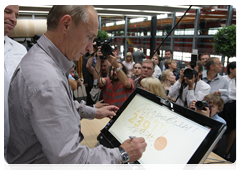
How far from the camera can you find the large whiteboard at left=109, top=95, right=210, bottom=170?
692 mm

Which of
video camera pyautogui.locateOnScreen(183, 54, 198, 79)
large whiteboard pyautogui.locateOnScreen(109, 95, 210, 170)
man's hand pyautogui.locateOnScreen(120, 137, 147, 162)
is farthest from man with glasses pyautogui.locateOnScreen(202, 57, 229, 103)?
man's hand pyautogui.locateOnScreen(120, 137, 147, 162)

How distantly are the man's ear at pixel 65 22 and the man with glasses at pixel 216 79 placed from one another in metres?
2.46

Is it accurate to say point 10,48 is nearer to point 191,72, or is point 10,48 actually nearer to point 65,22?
point 65,22

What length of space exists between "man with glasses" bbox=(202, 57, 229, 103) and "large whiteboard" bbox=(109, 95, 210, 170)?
6.77 ft

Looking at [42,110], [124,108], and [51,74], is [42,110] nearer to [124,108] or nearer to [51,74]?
[51,74]

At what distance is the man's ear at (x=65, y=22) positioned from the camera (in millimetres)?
719

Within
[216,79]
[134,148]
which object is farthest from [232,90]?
[134,148]

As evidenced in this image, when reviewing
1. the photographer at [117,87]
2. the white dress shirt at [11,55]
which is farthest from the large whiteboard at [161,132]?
the photographer at [117,87]

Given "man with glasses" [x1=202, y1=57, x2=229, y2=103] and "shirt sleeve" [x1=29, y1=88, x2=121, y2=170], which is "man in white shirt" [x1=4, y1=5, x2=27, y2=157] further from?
"man with glasses" [x1=202, y1=57, x2=229, y2=103]

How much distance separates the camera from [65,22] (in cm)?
73

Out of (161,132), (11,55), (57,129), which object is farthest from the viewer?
(11,55)

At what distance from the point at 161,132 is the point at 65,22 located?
2.01ft

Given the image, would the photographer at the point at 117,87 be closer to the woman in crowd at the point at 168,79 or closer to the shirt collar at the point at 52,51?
the woman in crowd at the point at 168,79

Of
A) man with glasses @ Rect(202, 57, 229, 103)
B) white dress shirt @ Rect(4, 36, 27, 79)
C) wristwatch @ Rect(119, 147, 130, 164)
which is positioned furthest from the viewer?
man with glasses @ Rect(202, 57, 229, 103)
